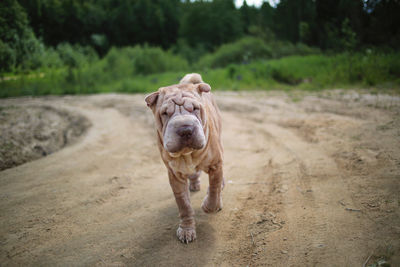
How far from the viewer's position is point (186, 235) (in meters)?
2.99

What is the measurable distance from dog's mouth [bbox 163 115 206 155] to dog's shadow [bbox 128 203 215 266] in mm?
1139

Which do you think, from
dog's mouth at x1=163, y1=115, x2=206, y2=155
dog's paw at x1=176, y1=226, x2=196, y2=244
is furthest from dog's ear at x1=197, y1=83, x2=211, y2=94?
dog's paw at x1=176, y1=226, x2=196, y2=244

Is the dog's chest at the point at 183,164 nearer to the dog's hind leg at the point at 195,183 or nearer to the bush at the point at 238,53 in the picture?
the dog's hind leg at the point at 195,183

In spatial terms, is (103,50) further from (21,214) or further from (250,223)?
(250,223)

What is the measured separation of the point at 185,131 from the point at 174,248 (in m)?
1.36

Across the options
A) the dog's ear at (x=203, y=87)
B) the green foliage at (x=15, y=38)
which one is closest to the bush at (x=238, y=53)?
the green foliage at (x=15, y=38)

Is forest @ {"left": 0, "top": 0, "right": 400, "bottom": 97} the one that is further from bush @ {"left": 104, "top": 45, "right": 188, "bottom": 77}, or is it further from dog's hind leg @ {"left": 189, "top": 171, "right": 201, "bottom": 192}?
dog's hind leg @ {"left": 189, "top": 171, "right": 201, "bottom": 192}

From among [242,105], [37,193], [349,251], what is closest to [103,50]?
[242,105]

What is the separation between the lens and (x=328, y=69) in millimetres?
10477

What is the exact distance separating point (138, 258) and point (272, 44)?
18.2m

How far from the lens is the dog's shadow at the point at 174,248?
2.68 m

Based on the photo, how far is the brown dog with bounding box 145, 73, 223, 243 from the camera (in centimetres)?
251

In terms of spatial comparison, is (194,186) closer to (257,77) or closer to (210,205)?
(210,205)

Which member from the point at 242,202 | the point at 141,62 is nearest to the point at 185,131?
the point at 242,202
